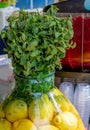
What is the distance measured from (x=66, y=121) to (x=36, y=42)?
0.49 ft

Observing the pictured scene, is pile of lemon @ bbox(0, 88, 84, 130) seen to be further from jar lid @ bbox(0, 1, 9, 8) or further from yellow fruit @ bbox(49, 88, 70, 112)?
jar lid @ bbox(0, 1, 9, 8)

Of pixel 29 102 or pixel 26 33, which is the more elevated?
pixel 26 33

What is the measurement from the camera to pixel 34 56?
47 centimetres

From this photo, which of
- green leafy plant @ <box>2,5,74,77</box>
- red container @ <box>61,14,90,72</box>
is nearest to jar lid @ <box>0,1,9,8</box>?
red container @ <box>61,14,90,72</box>

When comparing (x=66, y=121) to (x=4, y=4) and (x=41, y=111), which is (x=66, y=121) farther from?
(x=4, y=4)

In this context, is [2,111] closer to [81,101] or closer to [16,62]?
[16,62]

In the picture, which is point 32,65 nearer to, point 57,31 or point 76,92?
point 57,31

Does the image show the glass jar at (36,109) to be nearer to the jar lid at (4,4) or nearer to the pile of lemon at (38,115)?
the pile of lemon at (38,115)

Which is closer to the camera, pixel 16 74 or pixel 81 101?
pixel 16 74

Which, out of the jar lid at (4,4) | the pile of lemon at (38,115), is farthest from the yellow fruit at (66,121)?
the jar lid at (4,4)

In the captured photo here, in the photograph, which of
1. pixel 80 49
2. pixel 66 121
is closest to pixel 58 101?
pixel 66 121

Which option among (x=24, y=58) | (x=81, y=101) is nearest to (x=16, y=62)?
(x=24, y=58)

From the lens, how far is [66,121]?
51cm

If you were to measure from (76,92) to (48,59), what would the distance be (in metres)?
0.23
